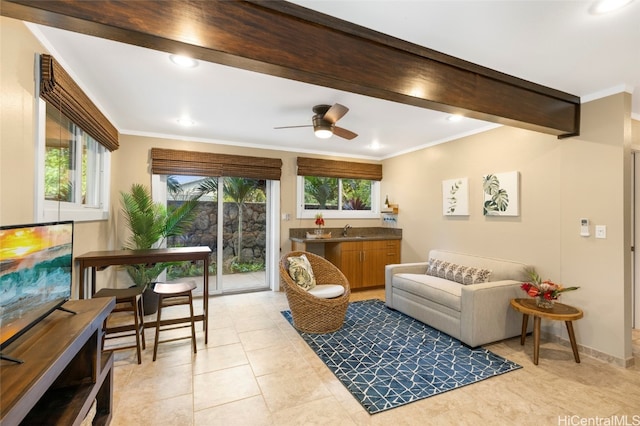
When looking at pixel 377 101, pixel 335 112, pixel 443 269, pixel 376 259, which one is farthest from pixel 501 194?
pixel 335 112

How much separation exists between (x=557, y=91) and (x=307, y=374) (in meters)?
3.33

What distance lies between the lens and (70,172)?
2.66 meters

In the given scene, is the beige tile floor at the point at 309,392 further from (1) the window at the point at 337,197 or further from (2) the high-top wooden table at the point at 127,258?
(1) the window at the point at 337,197

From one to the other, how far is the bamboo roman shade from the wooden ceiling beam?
86 centimetres

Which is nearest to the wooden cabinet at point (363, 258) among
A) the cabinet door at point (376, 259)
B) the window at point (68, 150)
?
the cabinet door at point (376, 259)

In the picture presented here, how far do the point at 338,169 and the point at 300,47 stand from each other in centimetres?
369

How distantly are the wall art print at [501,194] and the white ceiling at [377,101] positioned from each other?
0.69 metres

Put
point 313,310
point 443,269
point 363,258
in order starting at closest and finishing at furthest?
point 313,310
point 443,269
point 363,258

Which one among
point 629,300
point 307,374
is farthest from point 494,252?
point 307,374

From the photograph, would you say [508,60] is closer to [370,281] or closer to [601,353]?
[601,353]

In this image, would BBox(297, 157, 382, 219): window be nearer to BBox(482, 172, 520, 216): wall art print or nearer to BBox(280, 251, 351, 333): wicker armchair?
BBox(280, 251, 351, 333): wicker armchair

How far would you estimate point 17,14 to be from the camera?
1.17 meters

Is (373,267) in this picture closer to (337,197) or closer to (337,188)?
(337,197)

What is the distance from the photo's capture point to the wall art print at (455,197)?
3975 millimetres
